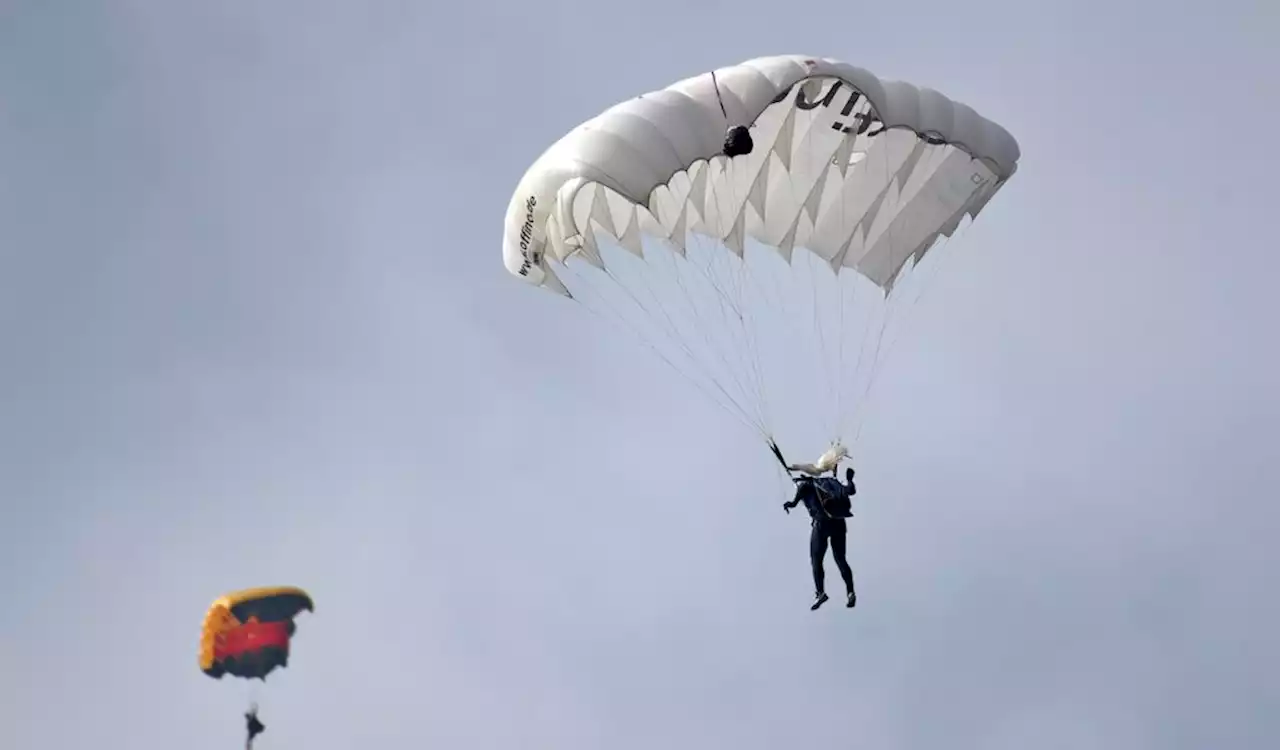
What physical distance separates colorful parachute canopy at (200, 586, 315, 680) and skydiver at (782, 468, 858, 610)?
17586 mm

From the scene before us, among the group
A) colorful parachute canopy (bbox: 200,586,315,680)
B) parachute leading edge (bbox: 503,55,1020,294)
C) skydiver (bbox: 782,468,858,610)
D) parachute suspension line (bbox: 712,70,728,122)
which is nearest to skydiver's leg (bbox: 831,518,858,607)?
skydiver (bbox: 782,468,858,610)

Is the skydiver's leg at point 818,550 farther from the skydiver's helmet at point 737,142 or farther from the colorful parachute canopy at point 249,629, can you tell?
the colorful parachute canopy at point 249,629

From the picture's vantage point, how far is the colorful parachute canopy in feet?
146

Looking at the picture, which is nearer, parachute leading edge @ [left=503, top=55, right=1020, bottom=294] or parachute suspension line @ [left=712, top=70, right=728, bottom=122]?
parachute leading edge @ [left=503, top=55, right=1020, bottom=294]

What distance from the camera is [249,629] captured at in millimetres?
44844

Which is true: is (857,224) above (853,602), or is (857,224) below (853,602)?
above

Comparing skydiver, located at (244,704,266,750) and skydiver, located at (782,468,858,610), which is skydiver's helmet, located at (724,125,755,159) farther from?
skydiver, located at (244,704,266,750)

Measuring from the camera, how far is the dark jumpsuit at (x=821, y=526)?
2955cm

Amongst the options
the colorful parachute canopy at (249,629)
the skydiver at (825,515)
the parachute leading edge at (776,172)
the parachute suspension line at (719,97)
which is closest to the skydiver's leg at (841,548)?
the skydiver at (825,515)

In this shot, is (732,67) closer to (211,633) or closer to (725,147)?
(725,147)

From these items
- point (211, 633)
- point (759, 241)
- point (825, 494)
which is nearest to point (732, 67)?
point (759, 241)

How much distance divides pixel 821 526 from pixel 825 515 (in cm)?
16

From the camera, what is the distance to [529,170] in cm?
2989

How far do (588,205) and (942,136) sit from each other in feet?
16.4
